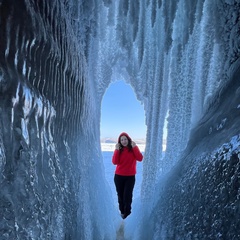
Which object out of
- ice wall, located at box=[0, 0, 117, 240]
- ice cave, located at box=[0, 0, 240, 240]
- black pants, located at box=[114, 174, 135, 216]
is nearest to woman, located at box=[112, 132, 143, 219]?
black pants, located at box=[114, 174, 135, 216]

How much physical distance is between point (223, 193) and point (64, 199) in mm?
1543

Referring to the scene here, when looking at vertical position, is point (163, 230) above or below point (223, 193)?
below

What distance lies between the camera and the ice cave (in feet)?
6.55

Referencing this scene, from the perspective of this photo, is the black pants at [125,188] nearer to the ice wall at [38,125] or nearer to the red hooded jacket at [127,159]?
the red hooded jacket at [127,159]

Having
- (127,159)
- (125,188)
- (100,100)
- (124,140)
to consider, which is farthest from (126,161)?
(100,100)

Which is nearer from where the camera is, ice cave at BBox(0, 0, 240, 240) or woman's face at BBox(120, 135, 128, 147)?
ice cave at BBox(0, 0, 240, 240)

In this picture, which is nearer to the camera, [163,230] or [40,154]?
[40,154]

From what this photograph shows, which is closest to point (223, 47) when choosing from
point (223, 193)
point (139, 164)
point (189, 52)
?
point (189, 52)

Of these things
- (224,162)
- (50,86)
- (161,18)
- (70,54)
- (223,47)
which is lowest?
(224,162)

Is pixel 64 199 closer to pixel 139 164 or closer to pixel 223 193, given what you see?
pixel 223 193

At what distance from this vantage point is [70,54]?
3.40 m

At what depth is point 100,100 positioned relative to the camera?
6.62 meters

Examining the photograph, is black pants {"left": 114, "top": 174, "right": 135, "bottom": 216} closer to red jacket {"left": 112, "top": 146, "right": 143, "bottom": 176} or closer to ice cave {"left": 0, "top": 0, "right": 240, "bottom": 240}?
red jacket {"left": 112, "top": 146, "right": 143, "bottom": 176}

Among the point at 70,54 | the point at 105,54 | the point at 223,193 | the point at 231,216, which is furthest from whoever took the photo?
the point at 105,54
